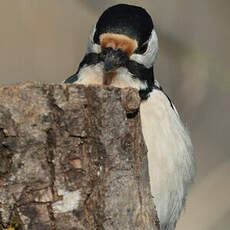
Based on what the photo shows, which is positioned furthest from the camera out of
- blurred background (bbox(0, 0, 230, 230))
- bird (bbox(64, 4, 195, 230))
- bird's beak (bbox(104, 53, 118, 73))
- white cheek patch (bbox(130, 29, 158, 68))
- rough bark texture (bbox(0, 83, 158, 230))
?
blurred background (bbox(0, 0, 230, 230))

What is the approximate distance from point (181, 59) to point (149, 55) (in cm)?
169

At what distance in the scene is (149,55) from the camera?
461 cm

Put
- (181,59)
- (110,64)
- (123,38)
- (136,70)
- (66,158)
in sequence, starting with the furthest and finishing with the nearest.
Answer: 1. (181,59)
2. (136,70)
3. (123,38)
4. (110,64)
5. (66,158)

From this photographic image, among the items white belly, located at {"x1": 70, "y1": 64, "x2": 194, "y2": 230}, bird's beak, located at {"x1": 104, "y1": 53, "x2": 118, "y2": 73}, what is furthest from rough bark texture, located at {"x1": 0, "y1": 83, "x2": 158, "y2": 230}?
white belly, located at {"x1": 70, "y1": 64, "x2": 194, "y2": 230}

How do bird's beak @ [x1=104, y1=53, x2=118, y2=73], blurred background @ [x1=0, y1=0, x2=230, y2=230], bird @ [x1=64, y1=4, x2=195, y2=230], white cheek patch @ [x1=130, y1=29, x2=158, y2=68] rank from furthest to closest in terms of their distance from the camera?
1. blurred background @ [x1=0, y1=0, x2=230, y2=230]
2. white cheek patch @ [x1=130, y1=29, x2=158, y2=68]
3. bird @ [x1=64, y1=4, x2=195, y2=230]
4. bird's beak @ [x1=104, y1=53, x2=118, y2=73]

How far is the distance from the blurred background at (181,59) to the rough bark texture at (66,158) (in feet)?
8.52

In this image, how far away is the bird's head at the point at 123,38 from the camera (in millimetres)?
4285

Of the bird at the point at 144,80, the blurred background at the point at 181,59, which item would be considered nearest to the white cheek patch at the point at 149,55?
the bird at the point at 144,80

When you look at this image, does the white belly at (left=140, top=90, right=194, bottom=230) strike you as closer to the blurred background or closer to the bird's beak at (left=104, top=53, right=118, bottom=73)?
the bird's beak at (left=104, top=53, right=118, bottom=73)

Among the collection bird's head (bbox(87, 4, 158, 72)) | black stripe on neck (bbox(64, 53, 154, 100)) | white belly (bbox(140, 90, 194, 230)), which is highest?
bird's head (bbox(87, 4, 158, 72))

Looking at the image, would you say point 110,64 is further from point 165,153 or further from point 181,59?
point 181,59

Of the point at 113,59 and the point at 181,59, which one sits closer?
the point at 113,59

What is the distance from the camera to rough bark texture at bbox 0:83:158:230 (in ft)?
9.60

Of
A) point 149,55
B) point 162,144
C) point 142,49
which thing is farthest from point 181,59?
point 162,144
